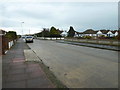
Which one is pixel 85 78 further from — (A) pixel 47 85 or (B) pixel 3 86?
(B) pixel 3 86

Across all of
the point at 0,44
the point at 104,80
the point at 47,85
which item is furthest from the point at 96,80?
the point at 0,44

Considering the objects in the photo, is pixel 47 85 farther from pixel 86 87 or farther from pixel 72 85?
pixel 86 87

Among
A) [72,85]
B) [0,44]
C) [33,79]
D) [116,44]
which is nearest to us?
[72,85]

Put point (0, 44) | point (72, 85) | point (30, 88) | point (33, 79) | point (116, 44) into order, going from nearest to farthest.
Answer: point (30, 88) → point (72, 85) → point (33, 79) → point (0, 44) → point (116, 44)

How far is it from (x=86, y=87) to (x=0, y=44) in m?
→ 10.8

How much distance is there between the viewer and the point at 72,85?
540 cm

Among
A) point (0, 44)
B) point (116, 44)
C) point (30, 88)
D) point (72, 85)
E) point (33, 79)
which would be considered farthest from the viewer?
point (116, 44)

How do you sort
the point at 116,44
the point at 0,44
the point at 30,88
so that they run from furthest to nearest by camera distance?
the point at 116,44 < the point at 0,44 < the point at 30,88

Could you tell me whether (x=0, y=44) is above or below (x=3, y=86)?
above

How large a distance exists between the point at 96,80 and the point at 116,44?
19129 mm

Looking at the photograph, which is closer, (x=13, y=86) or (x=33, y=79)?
(x=13, y=86)

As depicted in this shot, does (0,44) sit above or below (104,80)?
above

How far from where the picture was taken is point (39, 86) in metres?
5.04

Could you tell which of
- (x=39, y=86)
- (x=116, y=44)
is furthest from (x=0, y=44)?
(x=116, y=44)
